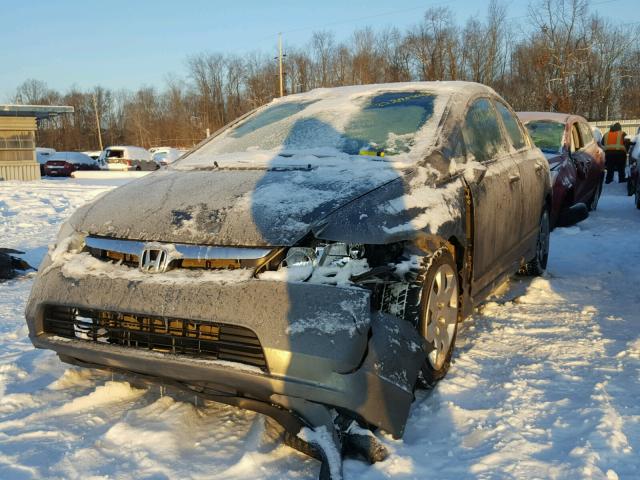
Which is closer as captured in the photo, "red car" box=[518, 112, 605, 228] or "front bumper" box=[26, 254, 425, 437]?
"front bumper" box=[26, 254, 425, 437]

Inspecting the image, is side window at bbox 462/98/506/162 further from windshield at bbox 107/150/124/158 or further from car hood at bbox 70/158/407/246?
windshield at bbox 107/150/124/158

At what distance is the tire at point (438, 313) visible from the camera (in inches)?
105

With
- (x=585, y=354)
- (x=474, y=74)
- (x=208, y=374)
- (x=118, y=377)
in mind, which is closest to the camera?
(x=208, y=374)

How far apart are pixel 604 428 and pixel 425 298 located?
36.2 inches

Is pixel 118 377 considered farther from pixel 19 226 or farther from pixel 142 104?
pixel 142 104

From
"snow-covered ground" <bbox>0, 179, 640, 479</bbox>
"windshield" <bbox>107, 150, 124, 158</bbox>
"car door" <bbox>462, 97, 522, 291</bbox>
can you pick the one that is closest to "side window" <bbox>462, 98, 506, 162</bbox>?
"car door" <bbox>462, 97, 522, 291</bbox>

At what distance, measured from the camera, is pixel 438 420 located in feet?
8.63

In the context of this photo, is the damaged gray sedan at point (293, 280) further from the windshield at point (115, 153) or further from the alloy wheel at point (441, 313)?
the windshield at point (115, 153)

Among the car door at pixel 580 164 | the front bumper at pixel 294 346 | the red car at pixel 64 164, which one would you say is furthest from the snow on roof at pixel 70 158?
the front bumper at pixel 294 346

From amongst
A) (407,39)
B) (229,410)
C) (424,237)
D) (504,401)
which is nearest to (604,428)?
(504,401)

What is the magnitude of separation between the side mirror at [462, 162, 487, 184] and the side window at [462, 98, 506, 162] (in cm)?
9

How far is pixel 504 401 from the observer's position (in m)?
2.80

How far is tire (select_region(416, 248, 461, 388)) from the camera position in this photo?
8.75ft

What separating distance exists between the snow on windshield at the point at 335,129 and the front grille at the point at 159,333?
1265 millimetres
